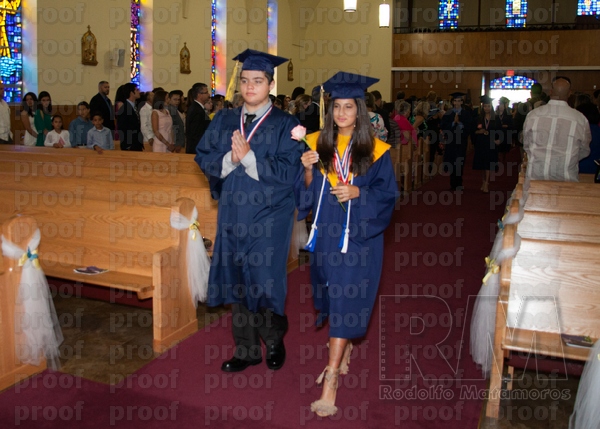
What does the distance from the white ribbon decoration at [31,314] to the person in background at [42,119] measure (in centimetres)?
752

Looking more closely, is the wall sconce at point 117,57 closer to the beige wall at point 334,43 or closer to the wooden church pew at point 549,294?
the beige wall at point 334,43

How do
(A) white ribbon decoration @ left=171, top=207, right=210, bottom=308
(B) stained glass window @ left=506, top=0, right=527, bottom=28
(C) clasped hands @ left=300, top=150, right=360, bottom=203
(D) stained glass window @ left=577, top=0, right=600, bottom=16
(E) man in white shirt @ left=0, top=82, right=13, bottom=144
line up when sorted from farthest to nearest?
1. (B) stained glass window @ left=506, top=0, right=527, bottom=28
2. (D) stained glass window @ left=577, top=0, right=600, bottom=16
3. (E) man in white shirt @ left=0, top=82, right=13, bottom=144
4. (A) white ribbon decoration @ left=171, top=207, right=210, bottom=308
5. (C) clasped hands @ left=300, top=150, right=360, bottom=203

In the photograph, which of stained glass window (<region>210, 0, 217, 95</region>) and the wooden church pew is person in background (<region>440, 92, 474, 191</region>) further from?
stained glass window (<region>210, 0, 217, 95</region>)

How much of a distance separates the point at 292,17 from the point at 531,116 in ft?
61.6

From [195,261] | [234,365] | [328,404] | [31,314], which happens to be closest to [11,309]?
[31,314]

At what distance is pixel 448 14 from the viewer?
91.1ft

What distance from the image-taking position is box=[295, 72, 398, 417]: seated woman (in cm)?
331

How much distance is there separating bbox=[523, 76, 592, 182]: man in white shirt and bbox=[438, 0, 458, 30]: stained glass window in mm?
22602

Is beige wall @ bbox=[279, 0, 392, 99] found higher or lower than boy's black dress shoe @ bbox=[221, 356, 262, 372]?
higher

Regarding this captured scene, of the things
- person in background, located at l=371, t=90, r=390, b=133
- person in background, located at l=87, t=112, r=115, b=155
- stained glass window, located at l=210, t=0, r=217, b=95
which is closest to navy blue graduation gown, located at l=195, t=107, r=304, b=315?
person in background, located at l=371, t=90, r=390, b=133

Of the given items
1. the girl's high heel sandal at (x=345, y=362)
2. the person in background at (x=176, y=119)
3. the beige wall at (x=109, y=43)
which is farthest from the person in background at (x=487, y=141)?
the beige wall at (x=109, y=43)

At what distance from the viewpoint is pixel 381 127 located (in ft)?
26.7

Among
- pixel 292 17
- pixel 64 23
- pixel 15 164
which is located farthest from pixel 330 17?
pixel 15 164

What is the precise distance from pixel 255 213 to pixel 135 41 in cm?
1311
